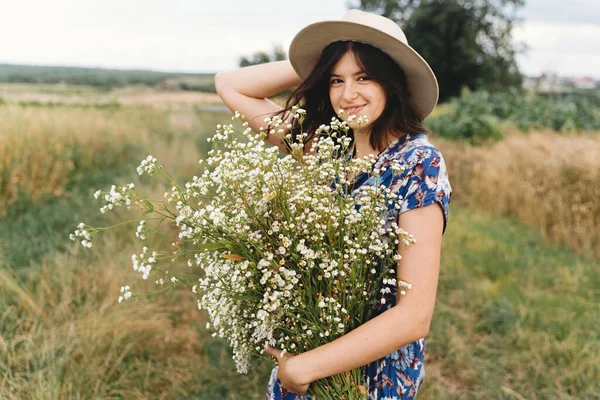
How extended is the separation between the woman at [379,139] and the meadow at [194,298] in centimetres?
196

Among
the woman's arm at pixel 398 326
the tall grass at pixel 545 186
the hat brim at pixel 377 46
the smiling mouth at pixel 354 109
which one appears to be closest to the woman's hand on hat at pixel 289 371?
the woman's arm at pixel 398 326

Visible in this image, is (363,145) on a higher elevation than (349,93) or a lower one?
lower

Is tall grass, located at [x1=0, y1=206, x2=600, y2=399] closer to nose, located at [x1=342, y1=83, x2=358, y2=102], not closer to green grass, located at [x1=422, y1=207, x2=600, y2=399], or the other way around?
green grass, located at [x1=422, y1=207, x2=600, y2=399]

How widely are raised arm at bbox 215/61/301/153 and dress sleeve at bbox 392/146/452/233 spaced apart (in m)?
0.87

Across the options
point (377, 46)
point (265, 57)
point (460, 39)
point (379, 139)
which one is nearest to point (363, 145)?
point (379, 139)

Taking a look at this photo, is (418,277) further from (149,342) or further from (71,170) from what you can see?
(71,170)

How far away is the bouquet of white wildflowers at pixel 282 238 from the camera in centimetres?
144

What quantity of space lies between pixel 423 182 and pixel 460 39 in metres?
33.8

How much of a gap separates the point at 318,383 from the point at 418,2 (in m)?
36.7

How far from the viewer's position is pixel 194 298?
5.43 m

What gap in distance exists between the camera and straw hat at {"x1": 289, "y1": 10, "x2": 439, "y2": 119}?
6.28ft

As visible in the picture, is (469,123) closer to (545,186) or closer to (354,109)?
(545,186)

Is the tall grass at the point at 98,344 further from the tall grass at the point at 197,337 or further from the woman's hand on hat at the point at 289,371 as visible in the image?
the woman's hand on hat at the point at 289,371

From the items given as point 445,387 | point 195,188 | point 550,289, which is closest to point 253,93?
point 195,188
